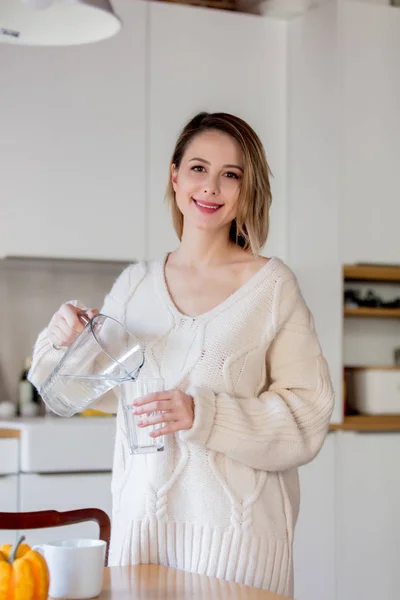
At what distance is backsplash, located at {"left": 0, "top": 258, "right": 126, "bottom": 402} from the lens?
367 cm

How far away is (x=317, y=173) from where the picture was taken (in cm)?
355

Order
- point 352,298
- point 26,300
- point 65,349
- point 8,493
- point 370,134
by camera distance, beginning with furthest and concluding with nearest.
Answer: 1. point 352,298
2. point 26,300
3. point 370,134
4. point 8,493
5. point 65,349

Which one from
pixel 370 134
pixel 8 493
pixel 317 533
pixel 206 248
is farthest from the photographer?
pixel 370 134

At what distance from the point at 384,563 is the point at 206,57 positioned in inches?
78.8

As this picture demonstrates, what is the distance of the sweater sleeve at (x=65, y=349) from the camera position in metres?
1.75

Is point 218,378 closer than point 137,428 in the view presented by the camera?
No

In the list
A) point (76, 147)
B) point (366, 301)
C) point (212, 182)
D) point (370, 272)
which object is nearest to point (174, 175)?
point (212, 182)

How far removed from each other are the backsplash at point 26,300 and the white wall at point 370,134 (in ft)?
3.01

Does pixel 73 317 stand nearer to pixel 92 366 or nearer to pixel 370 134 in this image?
pixel 92 366

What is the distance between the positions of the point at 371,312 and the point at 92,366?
242cm

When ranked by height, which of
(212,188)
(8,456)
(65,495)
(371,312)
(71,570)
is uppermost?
(212,188)

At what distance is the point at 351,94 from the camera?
3520 mm

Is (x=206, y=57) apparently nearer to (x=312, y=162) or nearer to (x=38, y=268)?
(x=312, y=162)

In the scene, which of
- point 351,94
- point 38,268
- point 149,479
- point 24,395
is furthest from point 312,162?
point 149,479
